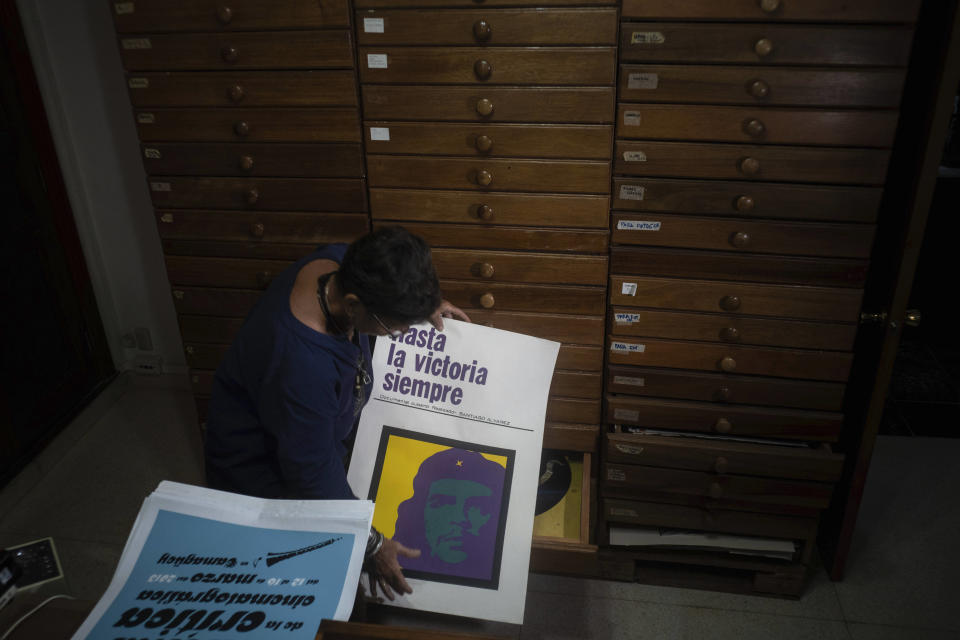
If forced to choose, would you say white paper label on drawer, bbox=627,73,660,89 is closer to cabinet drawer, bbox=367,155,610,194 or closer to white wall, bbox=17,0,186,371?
cabinet drawer, bbox=367,155,610,194

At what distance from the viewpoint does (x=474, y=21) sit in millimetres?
1771

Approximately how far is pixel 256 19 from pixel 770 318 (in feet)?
5.18

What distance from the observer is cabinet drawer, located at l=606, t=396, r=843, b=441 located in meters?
2.05

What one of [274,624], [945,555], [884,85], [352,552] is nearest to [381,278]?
[352,552]

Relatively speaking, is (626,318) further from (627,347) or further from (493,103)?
(493,103)

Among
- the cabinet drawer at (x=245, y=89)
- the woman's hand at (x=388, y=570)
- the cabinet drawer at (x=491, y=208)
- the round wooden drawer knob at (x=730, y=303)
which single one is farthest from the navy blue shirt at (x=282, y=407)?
the round wooden drawer knob at (x=730, y=303)

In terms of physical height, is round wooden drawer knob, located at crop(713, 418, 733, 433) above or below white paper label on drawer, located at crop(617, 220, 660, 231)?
below

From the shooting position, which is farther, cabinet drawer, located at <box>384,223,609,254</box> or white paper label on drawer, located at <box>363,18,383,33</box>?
cabinet drawer, located at <box>384,223,609,254</box>

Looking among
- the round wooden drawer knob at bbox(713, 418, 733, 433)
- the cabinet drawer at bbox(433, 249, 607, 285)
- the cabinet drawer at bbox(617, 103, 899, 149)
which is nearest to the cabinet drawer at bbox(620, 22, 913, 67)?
the cabinet drawer at bbox(617, 103, 899, 149)

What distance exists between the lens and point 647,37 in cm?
173

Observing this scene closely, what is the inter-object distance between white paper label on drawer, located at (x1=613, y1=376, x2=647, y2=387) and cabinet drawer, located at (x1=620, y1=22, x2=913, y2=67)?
0.88m

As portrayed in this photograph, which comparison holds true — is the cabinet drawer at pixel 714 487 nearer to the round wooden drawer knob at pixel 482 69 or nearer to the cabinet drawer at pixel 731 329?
the cabinet drawer at pixel 731 329

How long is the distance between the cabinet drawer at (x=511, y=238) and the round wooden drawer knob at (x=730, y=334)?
15.8 inches

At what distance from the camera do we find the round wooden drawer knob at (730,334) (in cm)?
199
